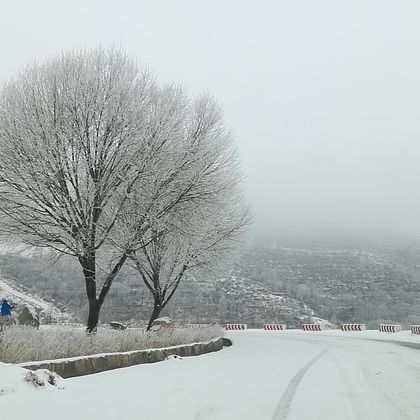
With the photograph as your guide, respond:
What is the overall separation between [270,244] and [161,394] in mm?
90065

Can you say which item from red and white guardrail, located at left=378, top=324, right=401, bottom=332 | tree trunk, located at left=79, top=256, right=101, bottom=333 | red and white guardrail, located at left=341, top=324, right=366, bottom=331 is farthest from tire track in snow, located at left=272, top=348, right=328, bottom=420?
red and white guardrail, located at left=341, top=324, right=366, bottom=331

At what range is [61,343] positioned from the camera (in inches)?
404

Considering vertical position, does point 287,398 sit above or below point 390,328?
below

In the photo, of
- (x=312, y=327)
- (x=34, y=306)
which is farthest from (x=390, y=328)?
(x=34, y=306)

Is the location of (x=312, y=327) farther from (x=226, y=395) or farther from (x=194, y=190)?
(x=226, y=395)

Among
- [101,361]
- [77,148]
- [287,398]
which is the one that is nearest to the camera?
[287,398]

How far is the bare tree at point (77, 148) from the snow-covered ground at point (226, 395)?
6.53 meters

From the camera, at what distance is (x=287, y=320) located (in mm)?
60188

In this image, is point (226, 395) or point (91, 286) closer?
point (226, 395)

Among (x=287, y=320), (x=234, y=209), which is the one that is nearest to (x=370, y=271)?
(x=287, y=320)

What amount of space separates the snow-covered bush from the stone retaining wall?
0.48 m

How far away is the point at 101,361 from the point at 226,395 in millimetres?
3006

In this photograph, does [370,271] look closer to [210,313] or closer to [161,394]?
[210,313]

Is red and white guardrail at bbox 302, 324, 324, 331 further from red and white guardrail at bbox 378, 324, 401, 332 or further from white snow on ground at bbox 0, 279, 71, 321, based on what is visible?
white snow on ground at bbox 0, 279, 71, 321
